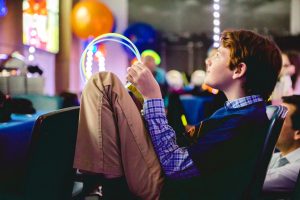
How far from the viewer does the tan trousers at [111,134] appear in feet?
3.55

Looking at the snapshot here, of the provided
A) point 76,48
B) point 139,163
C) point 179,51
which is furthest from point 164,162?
point 179,51

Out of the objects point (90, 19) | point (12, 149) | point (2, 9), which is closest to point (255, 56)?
point (12, 149)

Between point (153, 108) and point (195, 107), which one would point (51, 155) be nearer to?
point (153, 108)

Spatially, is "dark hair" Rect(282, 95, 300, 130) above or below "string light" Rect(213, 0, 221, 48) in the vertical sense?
below

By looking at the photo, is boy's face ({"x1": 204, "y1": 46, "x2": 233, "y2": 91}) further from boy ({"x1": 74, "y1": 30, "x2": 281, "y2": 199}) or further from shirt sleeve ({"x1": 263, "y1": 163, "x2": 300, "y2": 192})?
shirt sleeve ({"x1": 263, "y1": 163, "x2": 300, "y2": 192})

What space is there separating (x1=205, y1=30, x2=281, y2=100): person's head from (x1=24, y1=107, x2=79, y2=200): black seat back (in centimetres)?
45

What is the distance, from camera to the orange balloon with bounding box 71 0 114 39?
6074 mm

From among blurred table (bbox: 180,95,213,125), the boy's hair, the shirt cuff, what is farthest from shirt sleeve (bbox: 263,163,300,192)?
blurred table (bbox: 180,95,213,125)

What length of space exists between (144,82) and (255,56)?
34 centimetres

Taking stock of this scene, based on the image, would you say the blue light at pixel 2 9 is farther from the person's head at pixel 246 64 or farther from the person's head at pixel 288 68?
the person's head at pixel 246 64

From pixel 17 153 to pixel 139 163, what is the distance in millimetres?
747

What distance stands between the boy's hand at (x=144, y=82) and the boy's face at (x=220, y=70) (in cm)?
19

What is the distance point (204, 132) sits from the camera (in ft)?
3.98

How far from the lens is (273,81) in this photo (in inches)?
50.4
